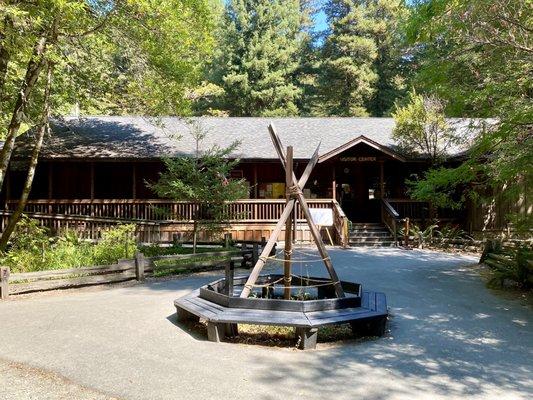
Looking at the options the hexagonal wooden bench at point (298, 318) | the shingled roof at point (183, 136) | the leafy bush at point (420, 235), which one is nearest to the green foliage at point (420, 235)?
the leafy bush at point (420, 235)

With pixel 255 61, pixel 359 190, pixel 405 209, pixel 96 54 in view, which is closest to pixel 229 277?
pixel 96 54

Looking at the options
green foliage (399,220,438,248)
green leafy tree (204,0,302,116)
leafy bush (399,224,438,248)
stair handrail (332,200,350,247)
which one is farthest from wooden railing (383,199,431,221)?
green leafy tree (204,0,302,116)

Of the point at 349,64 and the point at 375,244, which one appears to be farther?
the point at 349,64

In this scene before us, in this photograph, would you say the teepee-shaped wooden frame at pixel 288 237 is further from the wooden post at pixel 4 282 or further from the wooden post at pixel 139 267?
the wooden post at pixel 4 282

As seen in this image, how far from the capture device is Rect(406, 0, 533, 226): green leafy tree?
8.25 meters

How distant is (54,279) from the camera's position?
414 inches

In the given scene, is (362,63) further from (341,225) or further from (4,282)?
(4,282)

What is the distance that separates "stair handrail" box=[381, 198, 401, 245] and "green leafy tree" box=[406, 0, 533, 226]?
25.2ft

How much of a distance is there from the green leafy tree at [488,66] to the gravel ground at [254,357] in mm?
3185

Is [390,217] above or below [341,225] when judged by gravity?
above

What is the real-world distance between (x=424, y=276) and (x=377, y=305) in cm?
496

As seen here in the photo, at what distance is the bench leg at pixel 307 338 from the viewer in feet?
20.5

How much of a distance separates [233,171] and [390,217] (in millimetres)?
7316

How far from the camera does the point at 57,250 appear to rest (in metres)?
13.0
